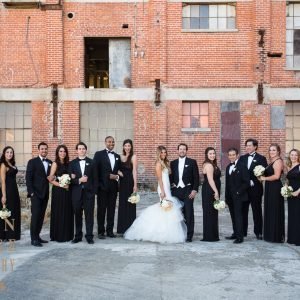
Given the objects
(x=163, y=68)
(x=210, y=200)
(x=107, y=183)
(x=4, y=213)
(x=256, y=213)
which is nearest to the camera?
(x=4, y=213)

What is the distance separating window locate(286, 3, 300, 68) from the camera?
69.7ft

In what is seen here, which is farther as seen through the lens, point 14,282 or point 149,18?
point 149,18

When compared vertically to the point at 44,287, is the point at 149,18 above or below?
above

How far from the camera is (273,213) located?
1048 cm

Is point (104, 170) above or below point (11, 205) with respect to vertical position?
above

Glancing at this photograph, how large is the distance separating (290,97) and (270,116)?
1.07 meters

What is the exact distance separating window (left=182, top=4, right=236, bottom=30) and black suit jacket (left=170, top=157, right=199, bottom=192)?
11.8 metres

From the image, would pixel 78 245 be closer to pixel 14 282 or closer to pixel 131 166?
pixel 131 166

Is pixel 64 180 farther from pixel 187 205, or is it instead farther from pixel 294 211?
pixel 294 211

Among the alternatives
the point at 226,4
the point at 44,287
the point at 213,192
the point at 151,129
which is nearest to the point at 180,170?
the point at 213,192

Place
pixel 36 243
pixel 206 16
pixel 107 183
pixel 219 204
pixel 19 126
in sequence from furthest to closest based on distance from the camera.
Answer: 1. pixel 19 126
2. pixel 206 16
3. pixel 107 183
4. pixel 219 204
5. pixel 36 243

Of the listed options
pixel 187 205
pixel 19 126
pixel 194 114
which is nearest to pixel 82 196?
pixel 187 205

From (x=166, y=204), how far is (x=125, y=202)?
983mm

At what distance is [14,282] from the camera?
23.4ft
